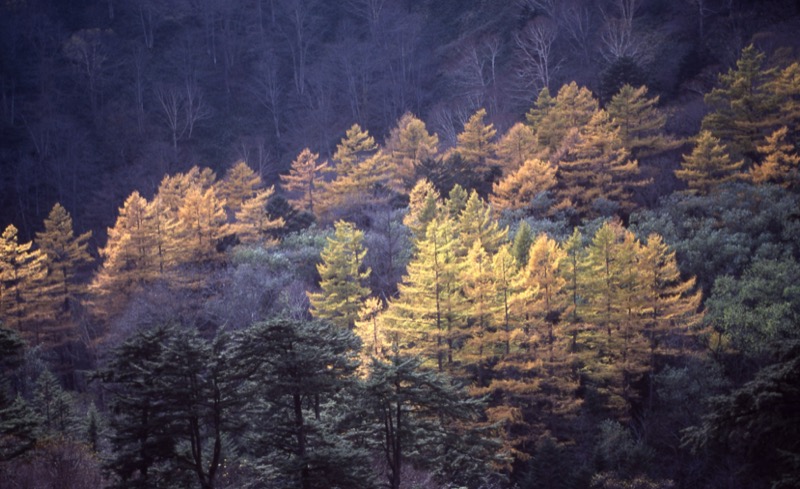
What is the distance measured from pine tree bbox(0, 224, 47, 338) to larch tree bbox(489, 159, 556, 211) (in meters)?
28.2

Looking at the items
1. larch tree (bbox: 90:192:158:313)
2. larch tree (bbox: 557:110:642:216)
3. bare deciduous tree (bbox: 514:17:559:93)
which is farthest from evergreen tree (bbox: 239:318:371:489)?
bare deciduous tree (bbox: 514:17:559:93)

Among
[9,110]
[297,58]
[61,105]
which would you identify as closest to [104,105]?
[61,105]

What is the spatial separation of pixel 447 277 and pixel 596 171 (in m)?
16.6

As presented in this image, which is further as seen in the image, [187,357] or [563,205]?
[563,205]

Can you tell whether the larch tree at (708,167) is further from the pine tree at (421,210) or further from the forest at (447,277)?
the pine tree at (421,210)

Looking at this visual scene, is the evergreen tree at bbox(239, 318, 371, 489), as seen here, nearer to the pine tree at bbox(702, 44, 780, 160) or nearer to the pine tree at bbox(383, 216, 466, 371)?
the pine tree at bbox(383, 216, 466, 371)

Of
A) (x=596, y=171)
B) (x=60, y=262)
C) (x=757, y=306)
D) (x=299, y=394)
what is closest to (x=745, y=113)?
(x=596, y=171)

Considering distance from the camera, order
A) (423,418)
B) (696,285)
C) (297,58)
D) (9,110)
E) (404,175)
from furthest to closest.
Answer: (297,58) → (9,110) → (404,175) → (696,285) → (423,418)

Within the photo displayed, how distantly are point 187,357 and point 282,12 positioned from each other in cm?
8318

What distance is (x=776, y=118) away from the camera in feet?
108

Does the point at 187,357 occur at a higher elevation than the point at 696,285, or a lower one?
lower

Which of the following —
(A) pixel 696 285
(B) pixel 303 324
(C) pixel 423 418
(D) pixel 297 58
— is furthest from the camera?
(D) pixel 297 58

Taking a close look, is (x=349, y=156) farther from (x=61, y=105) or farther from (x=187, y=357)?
(x=61, y=105)

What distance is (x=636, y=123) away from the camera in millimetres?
37062
